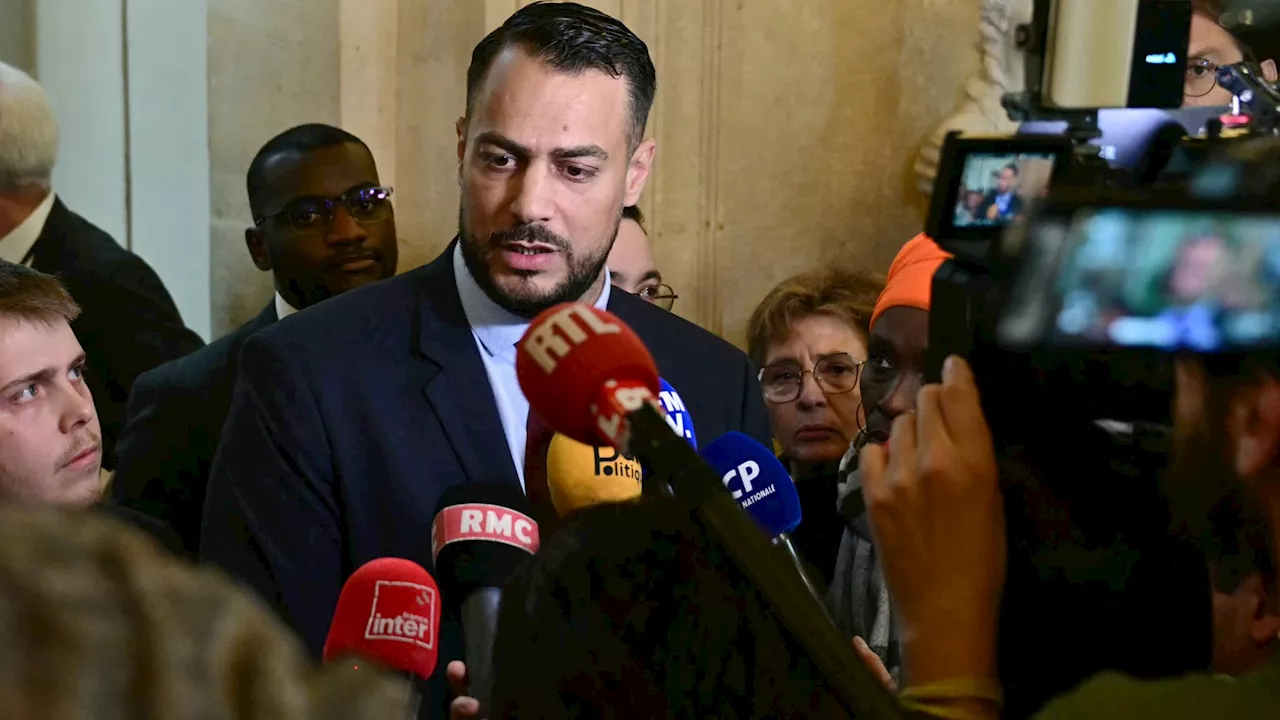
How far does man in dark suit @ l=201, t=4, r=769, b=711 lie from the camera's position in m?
1.58

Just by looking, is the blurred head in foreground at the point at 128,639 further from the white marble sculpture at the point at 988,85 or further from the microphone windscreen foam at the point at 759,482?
the white marble sculpture at the point at 988,85

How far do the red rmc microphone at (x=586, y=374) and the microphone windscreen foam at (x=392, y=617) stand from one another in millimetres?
250

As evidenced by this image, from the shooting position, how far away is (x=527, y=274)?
1713 millimetres

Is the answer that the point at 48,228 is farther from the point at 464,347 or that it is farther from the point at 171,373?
the point at 464,347

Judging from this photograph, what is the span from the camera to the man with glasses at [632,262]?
105 inches

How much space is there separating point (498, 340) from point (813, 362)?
0.83m

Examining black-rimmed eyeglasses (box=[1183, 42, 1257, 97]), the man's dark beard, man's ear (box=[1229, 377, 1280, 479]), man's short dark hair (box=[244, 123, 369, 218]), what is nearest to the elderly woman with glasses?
the man's dark beard

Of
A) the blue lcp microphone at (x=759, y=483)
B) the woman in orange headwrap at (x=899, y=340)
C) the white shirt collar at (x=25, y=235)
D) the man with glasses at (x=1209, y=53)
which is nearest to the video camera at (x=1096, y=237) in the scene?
the blue lcp microphone at (x=759, y=483)

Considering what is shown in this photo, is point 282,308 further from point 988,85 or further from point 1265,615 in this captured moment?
point 1265,615

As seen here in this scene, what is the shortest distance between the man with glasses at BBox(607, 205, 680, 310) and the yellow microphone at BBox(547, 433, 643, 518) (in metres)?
1.30

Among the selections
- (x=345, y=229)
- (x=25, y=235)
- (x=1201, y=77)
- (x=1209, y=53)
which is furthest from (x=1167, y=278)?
(x=25, y=235)

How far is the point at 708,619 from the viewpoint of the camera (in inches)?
35.2

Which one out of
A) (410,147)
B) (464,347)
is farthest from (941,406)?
(410,147)

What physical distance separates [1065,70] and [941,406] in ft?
0.72
